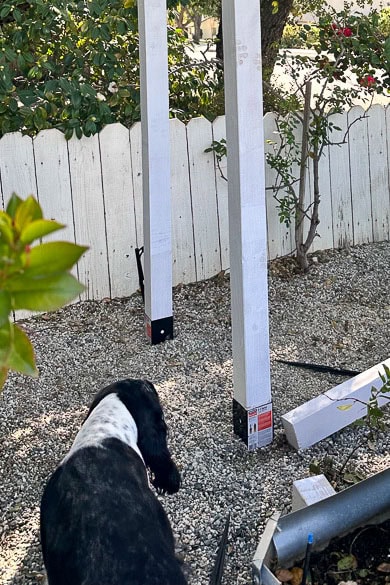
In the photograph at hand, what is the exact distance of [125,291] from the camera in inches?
216

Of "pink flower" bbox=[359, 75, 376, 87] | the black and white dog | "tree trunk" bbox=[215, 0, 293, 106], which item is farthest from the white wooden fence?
the black and white dog

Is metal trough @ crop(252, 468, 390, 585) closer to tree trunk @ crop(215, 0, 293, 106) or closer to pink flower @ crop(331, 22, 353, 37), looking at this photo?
pink flower @ crop(331, 22, 353, 37)

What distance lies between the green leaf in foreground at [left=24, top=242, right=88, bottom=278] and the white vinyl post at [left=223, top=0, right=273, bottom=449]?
103 inches

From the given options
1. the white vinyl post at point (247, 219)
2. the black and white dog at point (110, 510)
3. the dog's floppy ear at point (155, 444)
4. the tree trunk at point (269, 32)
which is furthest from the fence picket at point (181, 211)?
the black and white dog at point (110, 510)

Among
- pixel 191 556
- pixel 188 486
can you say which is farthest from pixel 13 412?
pixel 191 556

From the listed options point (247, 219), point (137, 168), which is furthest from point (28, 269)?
point (137, 168)

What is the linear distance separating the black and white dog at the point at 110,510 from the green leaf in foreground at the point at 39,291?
5.55ft

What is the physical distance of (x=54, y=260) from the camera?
0.59 meters

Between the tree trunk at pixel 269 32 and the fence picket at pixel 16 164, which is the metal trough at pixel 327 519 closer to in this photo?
the fence picket at pixel 16 164

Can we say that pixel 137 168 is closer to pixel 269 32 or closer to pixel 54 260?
pixel 269 32

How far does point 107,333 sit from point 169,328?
45cm

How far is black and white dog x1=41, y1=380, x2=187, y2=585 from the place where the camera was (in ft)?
7.02

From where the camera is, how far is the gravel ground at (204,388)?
305 cm

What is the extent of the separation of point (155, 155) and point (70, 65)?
180 centimetres
